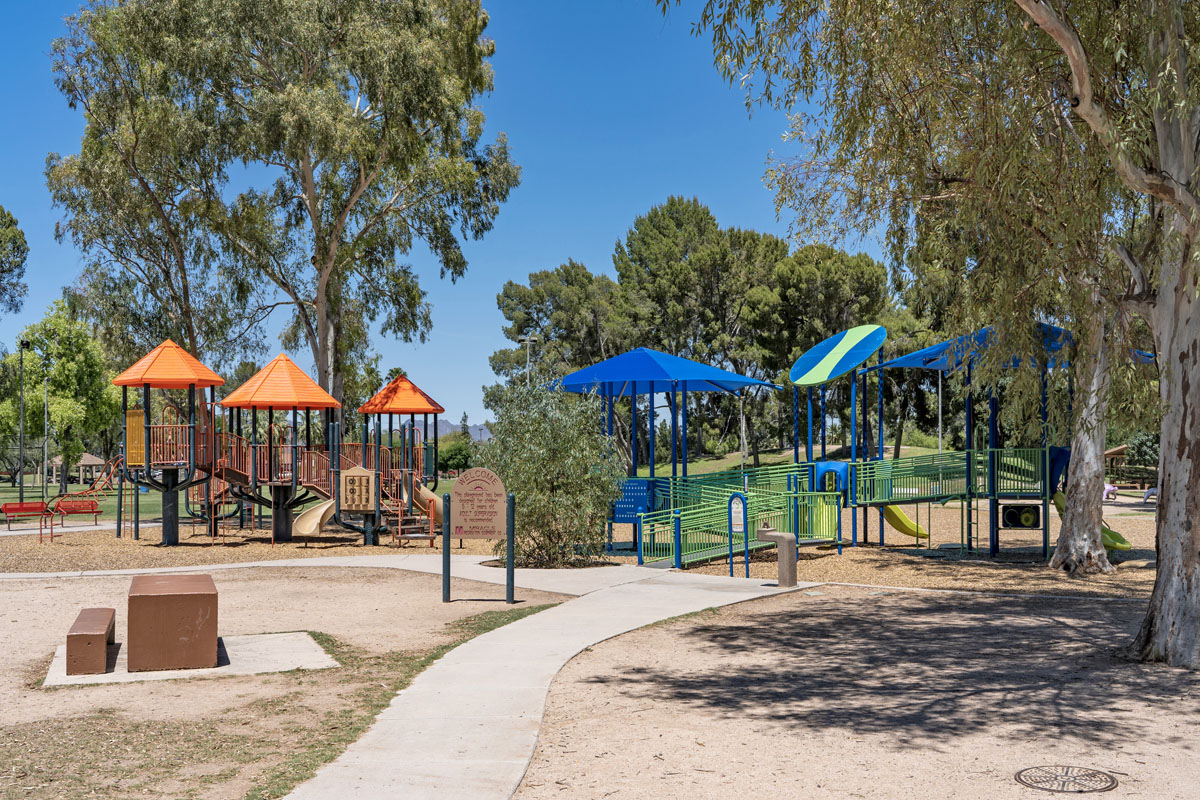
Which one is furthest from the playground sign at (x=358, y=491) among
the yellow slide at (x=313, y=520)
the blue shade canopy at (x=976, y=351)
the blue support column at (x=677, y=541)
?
the blue shade canopy at (x=976, y=351)

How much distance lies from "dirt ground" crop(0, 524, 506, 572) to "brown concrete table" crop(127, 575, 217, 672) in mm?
9753

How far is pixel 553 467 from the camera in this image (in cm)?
1592

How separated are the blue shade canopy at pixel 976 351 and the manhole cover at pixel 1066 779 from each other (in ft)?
25.9

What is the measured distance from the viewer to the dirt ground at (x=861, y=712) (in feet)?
18.0

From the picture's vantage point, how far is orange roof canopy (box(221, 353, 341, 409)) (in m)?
23.3

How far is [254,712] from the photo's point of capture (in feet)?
23.2

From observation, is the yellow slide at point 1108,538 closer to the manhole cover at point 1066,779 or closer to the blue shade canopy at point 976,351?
the blue shade canopy at point 976,351

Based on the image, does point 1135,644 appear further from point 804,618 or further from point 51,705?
point 51,705

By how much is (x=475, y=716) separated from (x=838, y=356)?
16.9m

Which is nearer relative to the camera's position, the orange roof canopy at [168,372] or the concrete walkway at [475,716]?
the concrete walkway at [475,716]

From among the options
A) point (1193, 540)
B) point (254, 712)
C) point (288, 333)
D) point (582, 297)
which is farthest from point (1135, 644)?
point (582, 297)

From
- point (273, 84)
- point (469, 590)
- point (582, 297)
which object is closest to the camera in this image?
point (469, 590)

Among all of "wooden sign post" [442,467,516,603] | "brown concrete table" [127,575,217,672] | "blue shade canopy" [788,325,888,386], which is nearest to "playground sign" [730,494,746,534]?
"wooden sign post" [442,467,516,603]

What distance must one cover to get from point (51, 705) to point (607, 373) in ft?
44.6
